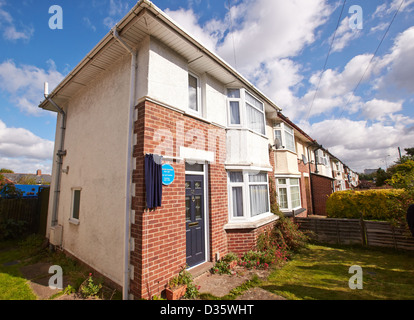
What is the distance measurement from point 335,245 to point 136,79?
9881 mm

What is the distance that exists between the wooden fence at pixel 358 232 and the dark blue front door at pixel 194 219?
19.2 ft

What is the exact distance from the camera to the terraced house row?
4.25 m

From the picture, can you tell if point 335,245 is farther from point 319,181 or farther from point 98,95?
point 98,95

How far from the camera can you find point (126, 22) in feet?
14.2

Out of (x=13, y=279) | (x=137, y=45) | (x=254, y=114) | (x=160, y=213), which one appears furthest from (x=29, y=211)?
(x=254, y=114)

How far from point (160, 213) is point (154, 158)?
1262 millimetres

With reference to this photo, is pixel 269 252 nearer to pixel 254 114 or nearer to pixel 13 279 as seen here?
pixel 254 114

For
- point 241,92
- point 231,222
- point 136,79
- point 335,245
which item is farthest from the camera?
point 335,245

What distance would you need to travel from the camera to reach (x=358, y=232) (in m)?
7.90

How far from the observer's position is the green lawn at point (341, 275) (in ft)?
14.4

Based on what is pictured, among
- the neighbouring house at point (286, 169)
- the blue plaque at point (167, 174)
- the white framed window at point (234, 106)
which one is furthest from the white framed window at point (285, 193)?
the blue plaque at point (167, 174)
